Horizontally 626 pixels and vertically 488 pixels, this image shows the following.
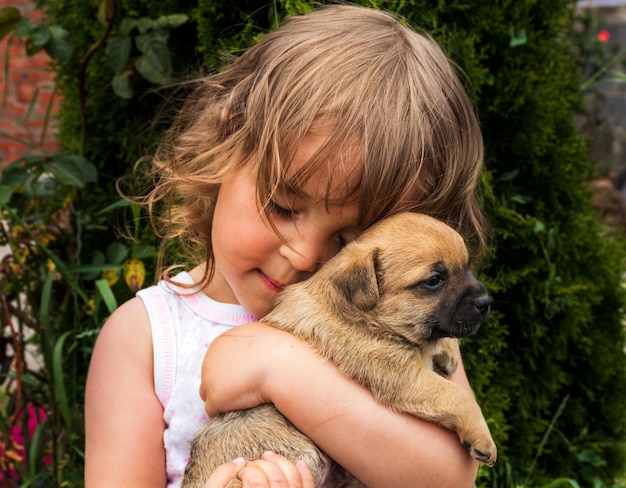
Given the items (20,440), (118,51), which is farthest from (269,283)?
(20,440)

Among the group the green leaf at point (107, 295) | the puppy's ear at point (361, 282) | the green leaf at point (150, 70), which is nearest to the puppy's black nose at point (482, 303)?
the puppy's ear at point (361, 282)

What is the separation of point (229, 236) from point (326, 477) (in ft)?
2.42

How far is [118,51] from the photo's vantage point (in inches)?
125

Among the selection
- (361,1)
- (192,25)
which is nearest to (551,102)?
(361,1)

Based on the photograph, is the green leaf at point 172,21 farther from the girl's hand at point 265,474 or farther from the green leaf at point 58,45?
the girl's hand at point 265,474

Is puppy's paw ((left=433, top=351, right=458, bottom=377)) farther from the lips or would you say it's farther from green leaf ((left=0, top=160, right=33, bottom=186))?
green leaf ((left=0, top=160, right=33, bottom=186))

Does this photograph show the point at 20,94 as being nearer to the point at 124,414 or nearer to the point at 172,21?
A: the point at 172,21

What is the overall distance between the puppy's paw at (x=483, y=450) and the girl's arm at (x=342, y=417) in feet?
0.20

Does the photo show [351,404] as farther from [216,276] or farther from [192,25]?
[192,25]

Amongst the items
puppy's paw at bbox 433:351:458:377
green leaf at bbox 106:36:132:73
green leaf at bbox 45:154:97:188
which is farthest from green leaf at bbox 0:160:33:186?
puppy's paw at bbox 433:351:458:377

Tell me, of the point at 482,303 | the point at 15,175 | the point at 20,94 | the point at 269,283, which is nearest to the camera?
the point at 482,303

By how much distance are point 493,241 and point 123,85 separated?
170 cm

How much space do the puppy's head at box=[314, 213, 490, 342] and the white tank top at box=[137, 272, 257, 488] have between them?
1.66 ft

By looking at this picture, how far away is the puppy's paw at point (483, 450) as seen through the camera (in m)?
1.98
